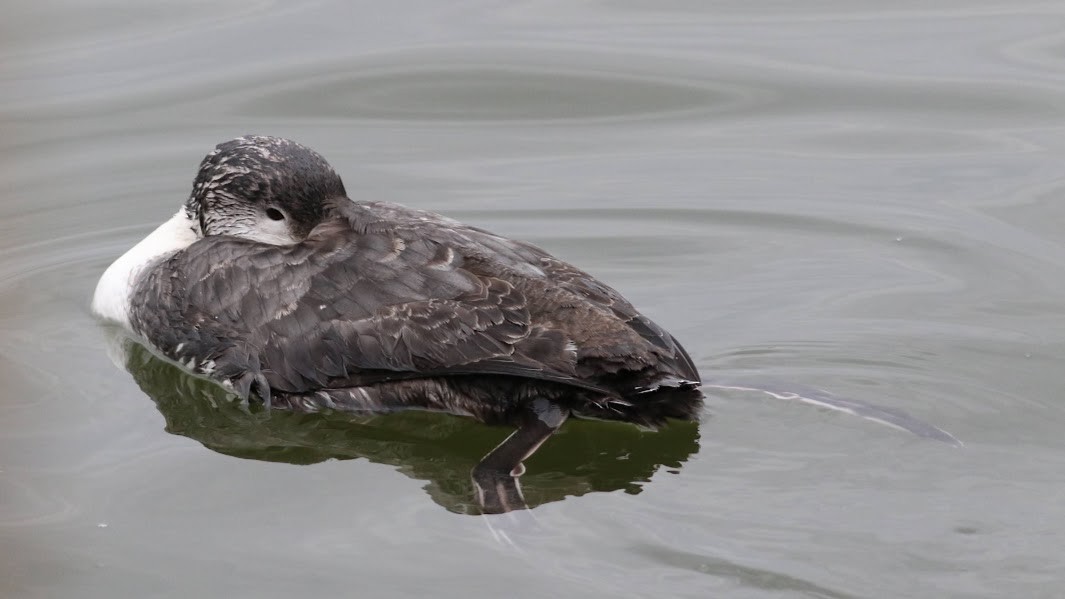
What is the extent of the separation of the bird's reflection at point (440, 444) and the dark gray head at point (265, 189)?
2.78 feet

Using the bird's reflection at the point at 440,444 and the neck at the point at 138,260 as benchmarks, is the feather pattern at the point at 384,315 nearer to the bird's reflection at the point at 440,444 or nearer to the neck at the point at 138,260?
the bird's reflection at the point at 440,444

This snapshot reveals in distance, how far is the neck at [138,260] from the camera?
7.43 metres

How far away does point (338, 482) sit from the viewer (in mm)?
6254

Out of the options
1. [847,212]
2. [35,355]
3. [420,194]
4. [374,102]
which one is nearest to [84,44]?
[374,102]

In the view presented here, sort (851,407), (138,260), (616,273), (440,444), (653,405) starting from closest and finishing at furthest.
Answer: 1. (653,405)
2. (851,407)
3. (440,444)
4. (138,260)
5. (616,273)

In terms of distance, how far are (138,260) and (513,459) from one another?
7.97 feet

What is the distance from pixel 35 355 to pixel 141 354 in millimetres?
505

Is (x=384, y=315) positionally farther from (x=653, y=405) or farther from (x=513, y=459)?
(x=653, y=405)

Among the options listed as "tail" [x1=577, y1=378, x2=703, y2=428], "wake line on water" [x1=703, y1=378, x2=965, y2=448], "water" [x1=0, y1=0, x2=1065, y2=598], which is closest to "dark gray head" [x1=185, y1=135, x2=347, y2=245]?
"water" [x1=0, y1=0, x2=1065, y2=598]

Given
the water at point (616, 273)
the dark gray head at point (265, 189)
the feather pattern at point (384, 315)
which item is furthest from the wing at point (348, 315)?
the water at point (616, 273)

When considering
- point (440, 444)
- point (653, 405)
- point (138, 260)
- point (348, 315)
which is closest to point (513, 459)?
point (440, 444)

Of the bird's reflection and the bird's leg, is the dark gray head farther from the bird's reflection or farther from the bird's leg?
the bird's leg

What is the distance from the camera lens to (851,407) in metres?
6.45

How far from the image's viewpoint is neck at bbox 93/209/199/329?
7434 millimetres
